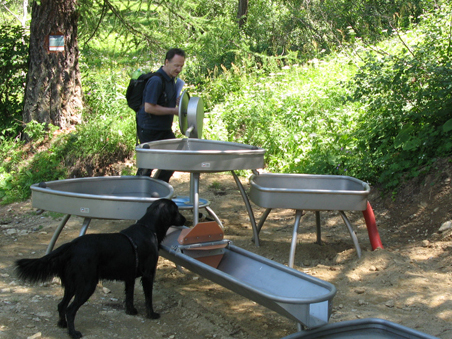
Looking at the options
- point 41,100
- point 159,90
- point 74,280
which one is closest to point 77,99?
point 41,100

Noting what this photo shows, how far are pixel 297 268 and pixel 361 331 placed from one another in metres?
1.65

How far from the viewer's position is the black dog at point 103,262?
10.4 ft

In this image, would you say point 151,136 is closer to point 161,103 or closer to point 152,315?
point 161,103

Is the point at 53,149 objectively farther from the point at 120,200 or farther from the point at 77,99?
the point at 120,200

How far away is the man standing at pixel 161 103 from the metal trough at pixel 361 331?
2938mm

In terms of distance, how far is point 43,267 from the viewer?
3150 mm

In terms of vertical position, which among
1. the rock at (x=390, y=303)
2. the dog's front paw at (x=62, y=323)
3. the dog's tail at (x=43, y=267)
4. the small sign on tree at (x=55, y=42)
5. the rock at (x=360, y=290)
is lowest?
the dog's front paw at (x=62, y=323)

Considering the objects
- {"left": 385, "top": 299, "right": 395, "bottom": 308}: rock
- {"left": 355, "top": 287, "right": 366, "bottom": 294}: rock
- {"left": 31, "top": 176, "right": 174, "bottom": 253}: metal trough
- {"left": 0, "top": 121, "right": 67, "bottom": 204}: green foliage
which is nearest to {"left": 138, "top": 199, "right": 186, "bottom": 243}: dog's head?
{"left": 31, "top": 176, "right": 174, "bottom": 253}: metal trough

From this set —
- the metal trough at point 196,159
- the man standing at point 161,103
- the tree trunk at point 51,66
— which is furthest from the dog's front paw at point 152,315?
the tree trunk at point 51,66

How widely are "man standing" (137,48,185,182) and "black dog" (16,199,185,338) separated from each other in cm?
160

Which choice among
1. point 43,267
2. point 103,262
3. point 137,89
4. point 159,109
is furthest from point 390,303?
point 137,89

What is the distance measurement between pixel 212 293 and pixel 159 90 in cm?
222

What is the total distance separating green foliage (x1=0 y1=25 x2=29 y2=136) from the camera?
840 centimetres

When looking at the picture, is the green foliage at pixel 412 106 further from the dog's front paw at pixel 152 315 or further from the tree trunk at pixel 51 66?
the tree trunk at pixel 51 66
